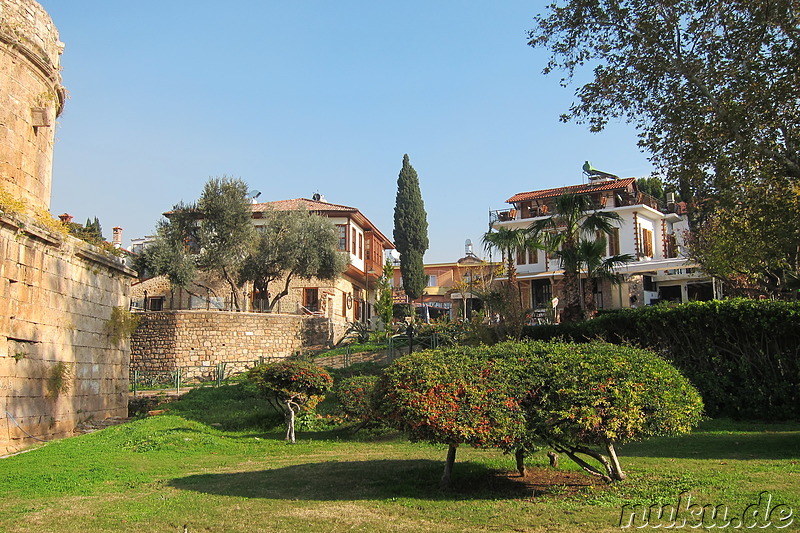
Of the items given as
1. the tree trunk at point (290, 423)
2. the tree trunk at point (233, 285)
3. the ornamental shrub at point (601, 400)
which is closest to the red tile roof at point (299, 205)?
the tree trunk at point (233, 285)

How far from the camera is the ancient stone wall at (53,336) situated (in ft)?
40.2

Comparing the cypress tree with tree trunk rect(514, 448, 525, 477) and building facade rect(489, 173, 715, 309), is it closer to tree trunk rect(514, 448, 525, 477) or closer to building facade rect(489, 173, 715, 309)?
building facade rect(489, 173, 715, 309)

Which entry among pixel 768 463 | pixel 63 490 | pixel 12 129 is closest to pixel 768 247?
pixel 768 463

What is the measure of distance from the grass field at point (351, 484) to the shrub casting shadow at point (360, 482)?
0.03 metres

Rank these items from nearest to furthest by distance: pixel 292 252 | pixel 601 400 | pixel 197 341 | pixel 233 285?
pixel 601 400
pixel 197 341
pixel 292 252
pixel 233 285

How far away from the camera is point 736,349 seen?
1490cm

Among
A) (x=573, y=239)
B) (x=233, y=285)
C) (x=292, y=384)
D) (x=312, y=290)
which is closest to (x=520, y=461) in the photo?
(x=292, y=384)

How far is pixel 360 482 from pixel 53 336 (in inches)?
345

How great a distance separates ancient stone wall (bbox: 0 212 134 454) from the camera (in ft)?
40.2

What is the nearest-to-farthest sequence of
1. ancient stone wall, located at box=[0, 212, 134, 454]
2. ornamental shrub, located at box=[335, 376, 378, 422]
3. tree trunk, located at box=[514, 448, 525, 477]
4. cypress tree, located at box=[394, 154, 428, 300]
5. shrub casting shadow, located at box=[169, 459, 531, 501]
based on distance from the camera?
shrub casting shadow, located at box=[169, 459, 531, 501] < tree trunk, located at box=[514, 448, 525, 477] < ancient stone wall, located at box=[0, 212, 134, 454] < ornamental shrub, located at box=[335, 376, 378, 422] < cypress tree, located at box=[394, 154, 428, 300]

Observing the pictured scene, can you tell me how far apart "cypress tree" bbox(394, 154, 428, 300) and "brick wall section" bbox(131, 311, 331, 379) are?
687 inches

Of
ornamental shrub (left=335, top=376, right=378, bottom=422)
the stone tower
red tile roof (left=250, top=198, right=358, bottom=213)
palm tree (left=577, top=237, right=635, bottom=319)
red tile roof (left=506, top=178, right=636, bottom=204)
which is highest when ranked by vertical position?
red tile roof (left=506, top=178, right=636, bottom=204)

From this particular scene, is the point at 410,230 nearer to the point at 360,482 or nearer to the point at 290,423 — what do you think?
the point at 290,423

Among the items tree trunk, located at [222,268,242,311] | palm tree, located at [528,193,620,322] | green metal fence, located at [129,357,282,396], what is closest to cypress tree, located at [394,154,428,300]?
tree trunk, located at [222,268,242,311]
